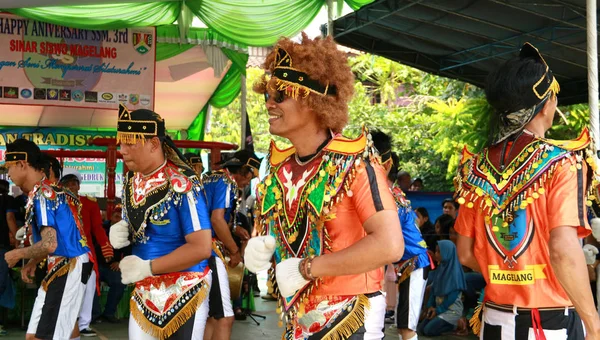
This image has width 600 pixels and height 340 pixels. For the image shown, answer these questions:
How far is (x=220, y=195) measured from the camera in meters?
7.50

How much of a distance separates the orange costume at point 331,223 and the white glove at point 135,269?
4.47ft

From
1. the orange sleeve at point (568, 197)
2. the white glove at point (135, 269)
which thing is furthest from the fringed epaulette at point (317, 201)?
the white glove at point (135, 269)

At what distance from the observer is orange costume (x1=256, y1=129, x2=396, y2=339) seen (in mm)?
2928

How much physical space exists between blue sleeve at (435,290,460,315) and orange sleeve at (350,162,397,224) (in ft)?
22.2

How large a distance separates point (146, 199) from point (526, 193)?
7.59 feet

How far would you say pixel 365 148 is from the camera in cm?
298

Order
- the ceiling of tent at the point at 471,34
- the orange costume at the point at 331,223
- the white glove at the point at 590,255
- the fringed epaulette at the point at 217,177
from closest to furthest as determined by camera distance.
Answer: the orange costume at the point at 331,223, the white glove at the point at 590,255, the fringed epaulette at the point at 217,177, the ceiling of tent at the point at 471,34

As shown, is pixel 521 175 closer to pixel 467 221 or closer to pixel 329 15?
pixel 467 221

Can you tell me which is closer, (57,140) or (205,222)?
(205,222)

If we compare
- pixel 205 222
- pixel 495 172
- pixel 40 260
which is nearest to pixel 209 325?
pixel 40 260

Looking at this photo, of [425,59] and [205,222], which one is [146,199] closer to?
[205,222]

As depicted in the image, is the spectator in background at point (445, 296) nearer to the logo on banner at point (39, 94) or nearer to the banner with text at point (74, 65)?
the banner with text at point (74, 65)

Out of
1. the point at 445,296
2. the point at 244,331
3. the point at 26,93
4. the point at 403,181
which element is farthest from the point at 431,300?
the point at 26,93

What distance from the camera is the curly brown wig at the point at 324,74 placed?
3059 mm
